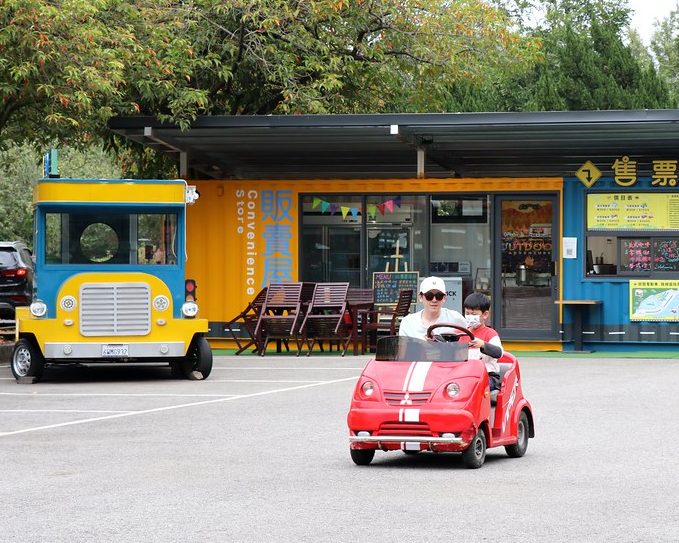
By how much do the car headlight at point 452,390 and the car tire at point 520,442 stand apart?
3.23 ft

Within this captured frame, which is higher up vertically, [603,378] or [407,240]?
[407,240]

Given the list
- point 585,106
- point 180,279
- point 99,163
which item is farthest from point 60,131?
point 99,163

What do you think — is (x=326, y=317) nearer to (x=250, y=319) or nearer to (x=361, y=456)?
(x=250, y=319)

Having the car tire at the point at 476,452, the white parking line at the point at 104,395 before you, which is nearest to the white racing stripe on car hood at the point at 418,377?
the car tire at the point at 476,452

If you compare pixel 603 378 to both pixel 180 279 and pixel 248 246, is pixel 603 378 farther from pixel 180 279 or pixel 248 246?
pixel 248 246

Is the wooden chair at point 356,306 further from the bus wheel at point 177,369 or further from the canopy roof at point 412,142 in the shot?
the bus wheel at point 177,369

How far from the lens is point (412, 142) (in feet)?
77.4

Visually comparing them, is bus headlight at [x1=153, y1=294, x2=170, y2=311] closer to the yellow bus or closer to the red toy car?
the yellow bus

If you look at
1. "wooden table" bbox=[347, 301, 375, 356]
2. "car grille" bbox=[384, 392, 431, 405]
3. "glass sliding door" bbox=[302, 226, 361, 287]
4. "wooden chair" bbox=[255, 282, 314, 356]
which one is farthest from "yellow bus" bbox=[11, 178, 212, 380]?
"car grille" bbox=[384, 392, 431, 405]

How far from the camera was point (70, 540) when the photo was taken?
7.34 m

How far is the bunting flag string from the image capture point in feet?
81.1

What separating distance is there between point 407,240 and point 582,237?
3080 mm

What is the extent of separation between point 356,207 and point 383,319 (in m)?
2.11

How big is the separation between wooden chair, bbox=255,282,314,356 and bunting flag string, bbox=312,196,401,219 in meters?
1.54
